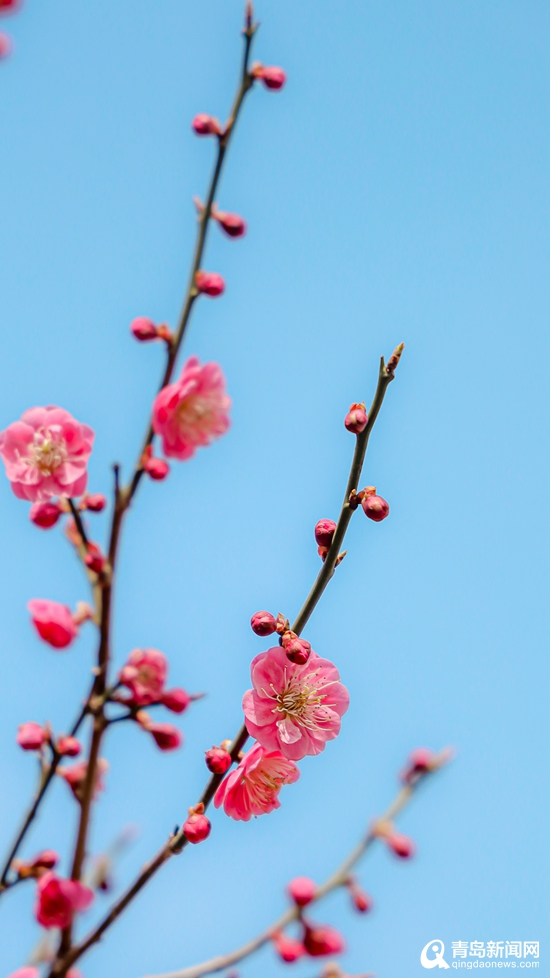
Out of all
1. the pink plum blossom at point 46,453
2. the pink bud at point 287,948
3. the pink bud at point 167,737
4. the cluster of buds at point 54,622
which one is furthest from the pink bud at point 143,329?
the pink bud at point 287,948

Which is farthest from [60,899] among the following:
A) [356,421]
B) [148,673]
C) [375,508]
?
[356,421]

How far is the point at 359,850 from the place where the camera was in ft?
6.23

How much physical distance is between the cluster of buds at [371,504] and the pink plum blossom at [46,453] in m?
0.77

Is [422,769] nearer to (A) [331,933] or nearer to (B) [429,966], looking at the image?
(A) [331,933]

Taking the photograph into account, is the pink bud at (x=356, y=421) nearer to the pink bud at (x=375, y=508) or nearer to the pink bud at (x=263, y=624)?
the pink bud at (x=375, y=508)

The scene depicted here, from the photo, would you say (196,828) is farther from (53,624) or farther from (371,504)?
(371,504)

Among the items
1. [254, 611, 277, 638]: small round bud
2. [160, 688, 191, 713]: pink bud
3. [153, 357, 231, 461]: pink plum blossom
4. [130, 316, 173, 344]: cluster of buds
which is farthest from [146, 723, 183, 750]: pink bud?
[130, 316, 173, 344]: cluster of buds

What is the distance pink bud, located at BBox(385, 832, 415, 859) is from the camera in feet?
6.36

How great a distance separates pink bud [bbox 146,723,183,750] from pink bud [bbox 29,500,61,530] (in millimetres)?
524

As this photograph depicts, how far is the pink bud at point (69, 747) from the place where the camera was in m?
1.62

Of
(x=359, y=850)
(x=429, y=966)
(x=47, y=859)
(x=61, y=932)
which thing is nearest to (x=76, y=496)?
(x=47, y=859)

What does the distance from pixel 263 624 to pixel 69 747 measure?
1.60ft

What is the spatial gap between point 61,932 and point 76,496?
0.94m

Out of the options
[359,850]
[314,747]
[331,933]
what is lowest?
[331,933]
